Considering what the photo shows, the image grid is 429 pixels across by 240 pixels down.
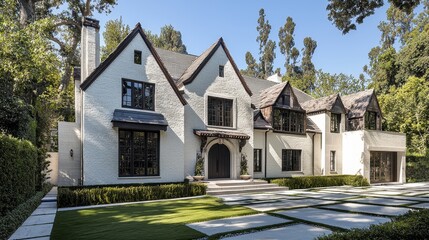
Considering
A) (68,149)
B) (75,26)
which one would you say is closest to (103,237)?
(68,149)

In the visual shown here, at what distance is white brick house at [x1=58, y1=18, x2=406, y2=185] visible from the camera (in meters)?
15.2

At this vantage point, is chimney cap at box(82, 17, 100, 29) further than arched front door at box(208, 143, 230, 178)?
No

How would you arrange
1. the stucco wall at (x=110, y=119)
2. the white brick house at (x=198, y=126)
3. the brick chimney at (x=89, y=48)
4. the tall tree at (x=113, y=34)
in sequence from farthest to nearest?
the tall tree at (x=113, y=34) < the brick chimney at (x=89, y=48) < the white brick house at (x=198, y=126) < the stucco wall at (x=110, y=119)

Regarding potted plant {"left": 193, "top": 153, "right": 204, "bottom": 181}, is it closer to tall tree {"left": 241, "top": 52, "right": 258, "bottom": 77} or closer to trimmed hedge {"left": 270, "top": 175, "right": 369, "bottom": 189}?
trimmed hedge {"left": 270, "top": 175, "right": 369, "bottom": 189}

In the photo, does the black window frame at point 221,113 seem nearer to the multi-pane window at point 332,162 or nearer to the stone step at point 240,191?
the stone step at point 240,191

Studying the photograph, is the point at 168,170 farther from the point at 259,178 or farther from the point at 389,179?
the point at 389,179

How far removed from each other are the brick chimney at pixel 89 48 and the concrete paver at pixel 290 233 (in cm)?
1362

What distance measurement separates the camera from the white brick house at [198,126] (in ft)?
49.9

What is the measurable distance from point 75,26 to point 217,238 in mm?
28331

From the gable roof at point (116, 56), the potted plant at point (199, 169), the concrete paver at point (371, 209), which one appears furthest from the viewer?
the potted plant at point (199, 169)

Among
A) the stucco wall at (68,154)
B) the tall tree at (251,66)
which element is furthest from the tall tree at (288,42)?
the stucco wall at (68,154)

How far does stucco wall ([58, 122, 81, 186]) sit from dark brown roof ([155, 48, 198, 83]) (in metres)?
7.87

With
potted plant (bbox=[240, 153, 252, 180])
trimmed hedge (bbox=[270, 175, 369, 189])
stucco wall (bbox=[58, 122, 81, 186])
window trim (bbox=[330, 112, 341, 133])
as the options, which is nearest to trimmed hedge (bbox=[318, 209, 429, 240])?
potted plant (bbox=[240, 153, 252, 180])

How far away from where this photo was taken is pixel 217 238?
23.4 feet
